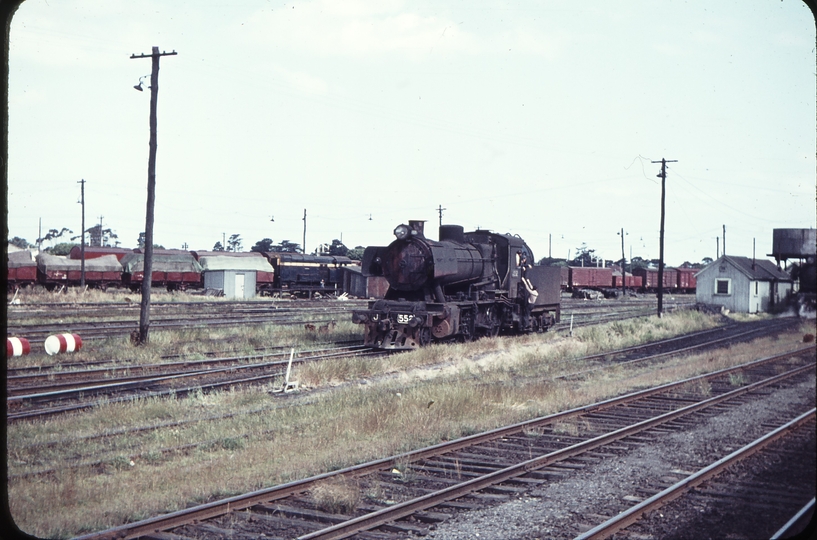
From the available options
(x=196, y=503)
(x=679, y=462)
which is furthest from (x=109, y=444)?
(x=679, y=462)

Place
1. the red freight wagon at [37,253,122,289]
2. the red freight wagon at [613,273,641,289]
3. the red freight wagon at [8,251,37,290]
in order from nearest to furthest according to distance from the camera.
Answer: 1. the red freight wagon at [8,251,37,290]
2. the red freight wagon at [37,253,122,289]
3. the red freight wagon at [613,273,641,289]

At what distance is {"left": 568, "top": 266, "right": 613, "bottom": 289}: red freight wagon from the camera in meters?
65.5

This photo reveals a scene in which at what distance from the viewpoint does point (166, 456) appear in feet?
28.4

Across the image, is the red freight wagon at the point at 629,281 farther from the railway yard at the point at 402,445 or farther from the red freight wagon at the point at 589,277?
the railway yard at the point at 402,445

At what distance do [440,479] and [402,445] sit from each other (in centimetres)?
146

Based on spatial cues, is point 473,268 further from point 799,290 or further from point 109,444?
point 799,290

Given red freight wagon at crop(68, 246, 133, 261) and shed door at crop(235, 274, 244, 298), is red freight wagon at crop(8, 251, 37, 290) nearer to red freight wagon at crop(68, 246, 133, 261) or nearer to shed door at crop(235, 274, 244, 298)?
red freight wagon at crop(68, 246, 133, 261)

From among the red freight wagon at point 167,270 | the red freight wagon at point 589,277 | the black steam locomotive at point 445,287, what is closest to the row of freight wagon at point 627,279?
the red freight wagon at point 589,277

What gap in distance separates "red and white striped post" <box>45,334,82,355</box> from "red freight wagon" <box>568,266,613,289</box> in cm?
5351

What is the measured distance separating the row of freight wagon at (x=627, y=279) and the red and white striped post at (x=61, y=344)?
53.0 m

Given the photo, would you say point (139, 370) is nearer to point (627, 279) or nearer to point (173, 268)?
point (173, 268)

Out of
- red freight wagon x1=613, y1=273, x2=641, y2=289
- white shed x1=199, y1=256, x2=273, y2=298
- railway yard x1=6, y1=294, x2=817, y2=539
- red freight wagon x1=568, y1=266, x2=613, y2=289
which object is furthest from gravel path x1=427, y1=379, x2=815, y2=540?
red freight wagon x1=613, y1=273, x2=641, y2=289

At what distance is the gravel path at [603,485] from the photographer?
6.28 m

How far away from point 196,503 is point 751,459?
6.82 metres
